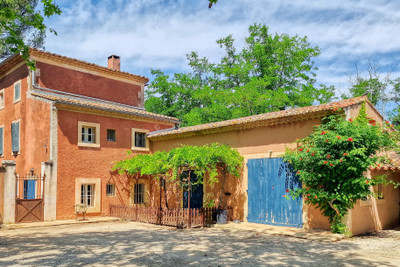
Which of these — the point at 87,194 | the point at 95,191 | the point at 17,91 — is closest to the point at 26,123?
the point at 17,91

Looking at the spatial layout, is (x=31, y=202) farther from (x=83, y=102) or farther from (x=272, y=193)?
(x=272, y=193)

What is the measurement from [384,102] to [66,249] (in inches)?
1270

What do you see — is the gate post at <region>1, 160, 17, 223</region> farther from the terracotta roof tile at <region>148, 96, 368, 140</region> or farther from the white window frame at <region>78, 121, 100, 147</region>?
the terracotta roof tile at <region>148, 96, 368, 140</region>

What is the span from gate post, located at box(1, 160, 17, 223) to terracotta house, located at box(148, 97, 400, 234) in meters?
7.66

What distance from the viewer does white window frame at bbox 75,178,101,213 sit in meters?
15.7

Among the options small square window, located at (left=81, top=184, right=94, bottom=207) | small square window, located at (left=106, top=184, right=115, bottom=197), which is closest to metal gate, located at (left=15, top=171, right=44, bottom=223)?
small square window, located at (left=81, top=184, right=94, bottom=207)

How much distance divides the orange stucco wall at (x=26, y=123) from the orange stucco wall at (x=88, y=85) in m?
1.17

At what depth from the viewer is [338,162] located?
10398 mm

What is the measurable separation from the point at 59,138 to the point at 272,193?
30.7 ft

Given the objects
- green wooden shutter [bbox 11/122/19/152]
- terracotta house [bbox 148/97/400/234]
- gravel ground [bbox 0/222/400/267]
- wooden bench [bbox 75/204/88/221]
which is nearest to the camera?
gravel ground [bbox 0/222/400/267]

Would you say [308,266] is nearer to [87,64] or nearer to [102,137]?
[102,137]

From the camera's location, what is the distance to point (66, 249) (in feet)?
29.7

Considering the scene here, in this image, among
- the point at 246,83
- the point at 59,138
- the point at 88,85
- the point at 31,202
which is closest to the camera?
the point at 31,202

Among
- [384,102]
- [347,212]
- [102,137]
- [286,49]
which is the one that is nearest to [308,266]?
[347,212]
